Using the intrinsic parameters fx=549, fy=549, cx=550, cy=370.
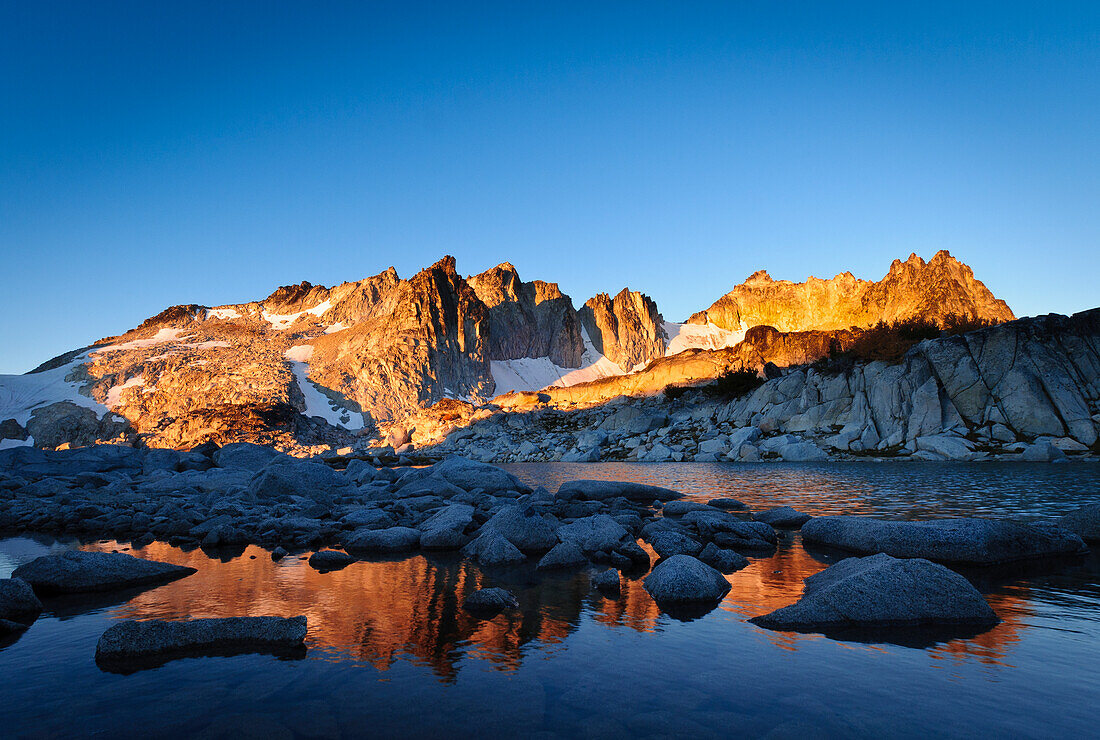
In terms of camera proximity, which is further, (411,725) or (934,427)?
(934,427)

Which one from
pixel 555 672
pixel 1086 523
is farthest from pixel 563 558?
pixel 1086 523

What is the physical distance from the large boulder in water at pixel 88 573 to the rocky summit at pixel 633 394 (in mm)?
54295

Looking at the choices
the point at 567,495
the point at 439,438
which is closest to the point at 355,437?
the point at 439,438

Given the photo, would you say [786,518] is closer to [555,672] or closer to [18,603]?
[555,672]

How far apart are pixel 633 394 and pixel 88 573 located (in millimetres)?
122028

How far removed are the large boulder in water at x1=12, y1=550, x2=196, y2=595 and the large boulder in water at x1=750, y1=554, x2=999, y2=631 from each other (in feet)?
47.1

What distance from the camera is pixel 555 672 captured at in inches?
303

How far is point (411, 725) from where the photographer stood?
20.5ft

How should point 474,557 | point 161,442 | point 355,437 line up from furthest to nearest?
point 355,437 → point 161,442 → point 474,557

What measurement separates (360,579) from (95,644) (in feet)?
17.4

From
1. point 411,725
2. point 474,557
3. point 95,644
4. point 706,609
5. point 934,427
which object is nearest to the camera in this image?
point 411,725

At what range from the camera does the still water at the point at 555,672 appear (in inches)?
246

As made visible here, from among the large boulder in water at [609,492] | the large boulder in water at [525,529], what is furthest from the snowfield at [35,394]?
the large boulder in water at [525,529]

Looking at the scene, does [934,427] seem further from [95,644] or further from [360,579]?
[95,644]
